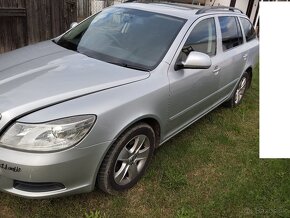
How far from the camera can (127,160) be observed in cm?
294

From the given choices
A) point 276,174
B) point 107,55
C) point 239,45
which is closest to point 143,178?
point 107,55

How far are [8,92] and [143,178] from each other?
153cm

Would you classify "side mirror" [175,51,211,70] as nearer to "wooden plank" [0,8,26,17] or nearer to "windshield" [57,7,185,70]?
"windshield" [57,7,185,70]

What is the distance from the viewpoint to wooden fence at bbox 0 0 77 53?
606cm

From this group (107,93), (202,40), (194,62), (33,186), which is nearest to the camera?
(33,186)

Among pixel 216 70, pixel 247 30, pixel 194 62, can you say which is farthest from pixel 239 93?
pixel 194 62

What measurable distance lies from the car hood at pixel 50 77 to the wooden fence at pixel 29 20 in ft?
9.95

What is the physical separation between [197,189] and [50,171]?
1.55 meters

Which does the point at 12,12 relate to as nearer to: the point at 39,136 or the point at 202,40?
the point at 202,40

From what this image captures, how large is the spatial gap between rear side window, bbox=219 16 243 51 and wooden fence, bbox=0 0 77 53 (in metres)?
3.76

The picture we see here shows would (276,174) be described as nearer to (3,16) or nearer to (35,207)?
(35,207)

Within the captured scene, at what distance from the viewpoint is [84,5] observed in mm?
11531

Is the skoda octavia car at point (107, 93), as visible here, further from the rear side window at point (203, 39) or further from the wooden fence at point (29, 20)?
the wooden fence at point (29, 20)

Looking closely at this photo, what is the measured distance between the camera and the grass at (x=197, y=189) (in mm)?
2838
